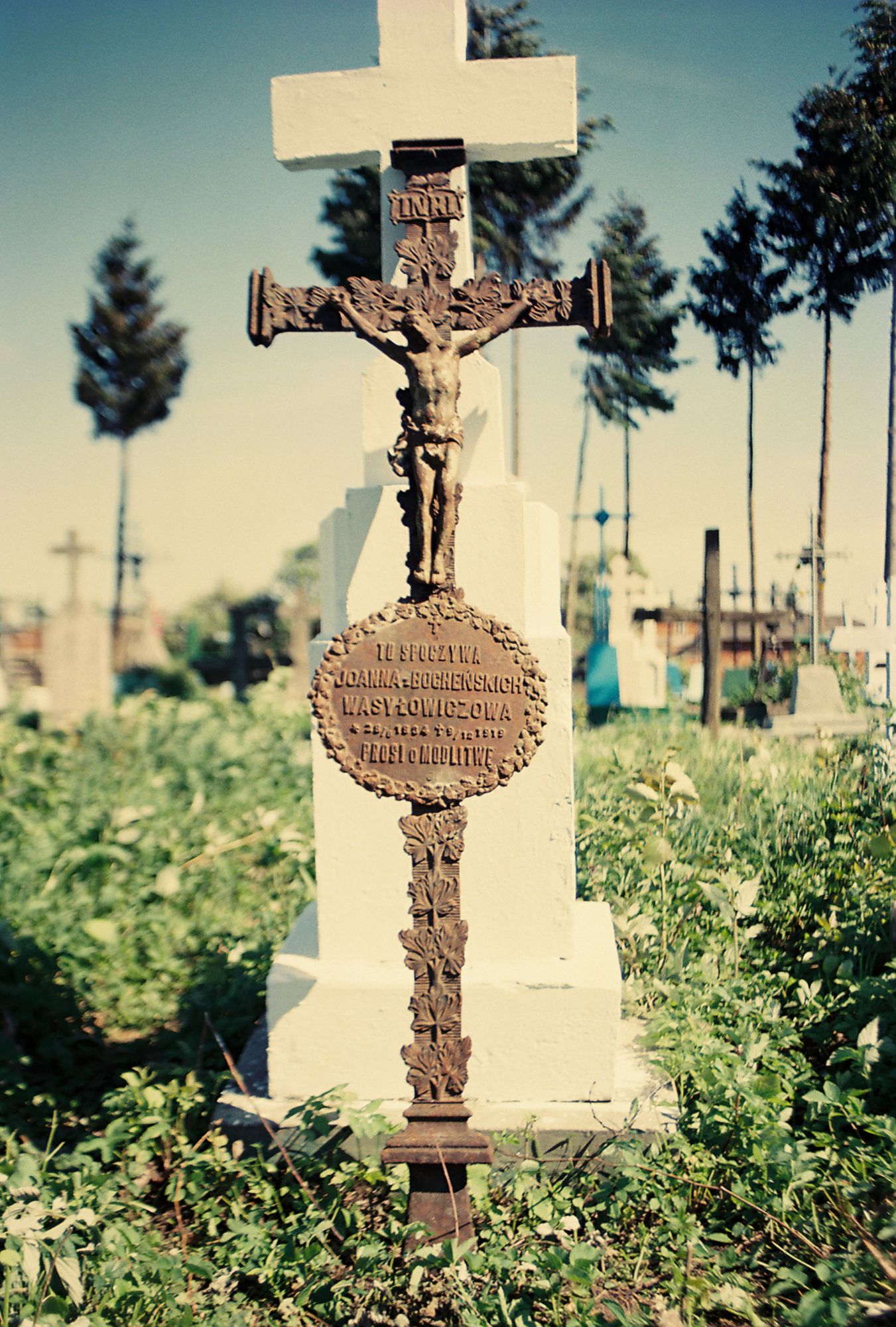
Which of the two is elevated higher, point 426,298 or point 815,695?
point 426,298

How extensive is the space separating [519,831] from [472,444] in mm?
1147

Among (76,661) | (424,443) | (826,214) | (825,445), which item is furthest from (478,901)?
(825,445)

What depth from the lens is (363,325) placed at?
94.5 inches

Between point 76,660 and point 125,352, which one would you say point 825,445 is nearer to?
point 76,660

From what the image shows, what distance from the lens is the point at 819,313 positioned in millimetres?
12078

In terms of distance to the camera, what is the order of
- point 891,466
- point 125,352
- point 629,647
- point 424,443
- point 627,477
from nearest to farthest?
point 424,443 < point 891,466 < point 629,647 < point 627,477 < point 125,352

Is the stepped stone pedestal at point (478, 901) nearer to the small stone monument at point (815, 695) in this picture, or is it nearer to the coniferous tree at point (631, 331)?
the small stone monument at point (815, 695)

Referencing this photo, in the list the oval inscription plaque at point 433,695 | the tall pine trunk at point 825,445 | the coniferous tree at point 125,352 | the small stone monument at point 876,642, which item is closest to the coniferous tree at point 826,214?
the tall pine trunk at point 825,445

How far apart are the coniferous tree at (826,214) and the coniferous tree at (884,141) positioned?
108 millimetres

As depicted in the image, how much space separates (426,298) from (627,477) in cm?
1434

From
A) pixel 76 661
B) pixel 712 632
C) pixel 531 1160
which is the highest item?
pixel 712 632

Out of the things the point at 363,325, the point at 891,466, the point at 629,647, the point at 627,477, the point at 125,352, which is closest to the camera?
the point at 363,325

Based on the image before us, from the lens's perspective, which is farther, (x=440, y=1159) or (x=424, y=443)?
(x=424, y=443)

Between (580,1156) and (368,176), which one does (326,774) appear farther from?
(368,176)
